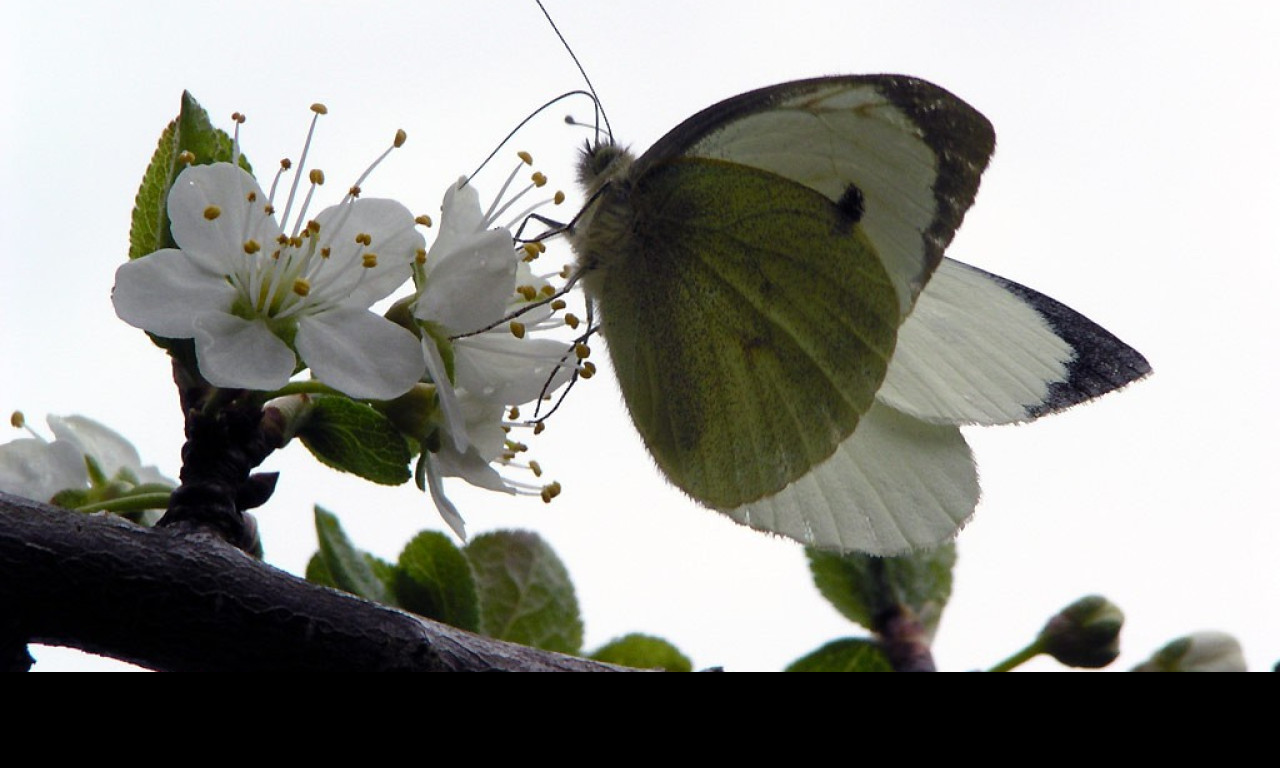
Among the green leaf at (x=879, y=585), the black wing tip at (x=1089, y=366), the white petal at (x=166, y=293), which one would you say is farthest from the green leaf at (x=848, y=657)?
the white petal at (x=166, y=293)

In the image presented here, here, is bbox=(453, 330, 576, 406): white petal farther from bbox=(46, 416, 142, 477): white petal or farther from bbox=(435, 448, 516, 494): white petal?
bbox=(46, 416, 142, 477): white petal

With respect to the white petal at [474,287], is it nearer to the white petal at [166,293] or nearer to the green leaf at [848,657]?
the white petal at [166,293]

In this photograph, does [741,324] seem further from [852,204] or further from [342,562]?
[342,562]

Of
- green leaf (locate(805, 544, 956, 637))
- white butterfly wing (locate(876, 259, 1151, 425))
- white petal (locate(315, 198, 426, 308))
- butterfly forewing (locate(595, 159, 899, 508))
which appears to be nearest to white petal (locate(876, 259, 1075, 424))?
white butterfly wing (locate(876, 259, 1151, 425))

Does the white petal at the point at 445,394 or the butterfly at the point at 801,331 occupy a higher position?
the butterfly at the point at 801,331

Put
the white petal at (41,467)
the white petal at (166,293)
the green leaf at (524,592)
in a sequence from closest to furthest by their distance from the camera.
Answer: the white petal at (166,293), the white petal at (41,467), the green leaf at (524,592)

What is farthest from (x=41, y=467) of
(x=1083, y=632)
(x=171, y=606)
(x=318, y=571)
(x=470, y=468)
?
(x=1083, y=632)

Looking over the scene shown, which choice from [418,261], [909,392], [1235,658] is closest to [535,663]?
[418,261]
